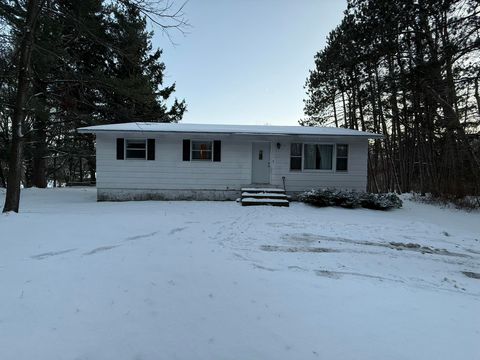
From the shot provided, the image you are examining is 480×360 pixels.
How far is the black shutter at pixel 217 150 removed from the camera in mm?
12023

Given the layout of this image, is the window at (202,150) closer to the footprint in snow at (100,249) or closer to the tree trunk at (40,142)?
the tree trunk at (40,142)

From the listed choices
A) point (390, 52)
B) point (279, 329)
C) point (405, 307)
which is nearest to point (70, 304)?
point (279, 329)

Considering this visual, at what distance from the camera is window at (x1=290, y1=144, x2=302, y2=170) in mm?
12297

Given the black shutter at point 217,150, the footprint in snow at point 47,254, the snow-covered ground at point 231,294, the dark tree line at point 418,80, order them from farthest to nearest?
the black shutter at point 217,150
the dark tree line at point 418,80
the footprint in snow at point 47,254
the snow-covered ground at point 231,294

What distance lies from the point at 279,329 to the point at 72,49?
655 inches

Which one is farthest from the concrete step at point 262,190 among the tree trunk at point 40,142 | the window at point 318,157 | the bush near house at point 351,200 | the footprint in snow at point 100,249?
the tree trunk at point 40,142

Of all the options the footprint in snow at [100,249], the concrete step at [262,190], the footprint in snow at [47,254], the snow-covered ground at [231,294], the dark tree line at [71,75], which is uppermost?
the dark tree line at [71,75]

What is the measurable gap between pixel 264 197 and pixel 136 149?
555cm

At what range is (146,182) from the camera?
39.0ft

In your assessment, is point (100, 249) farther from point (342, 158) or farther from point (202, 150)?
point (342, 158)

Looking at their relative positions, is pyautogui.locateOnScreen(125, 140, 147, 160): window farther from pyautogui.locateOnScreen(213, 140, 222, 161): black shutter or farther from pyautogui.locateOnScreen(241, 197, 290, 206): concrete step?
pyautogui.locateOnScreen(241, 197, 290, 206): concrete step

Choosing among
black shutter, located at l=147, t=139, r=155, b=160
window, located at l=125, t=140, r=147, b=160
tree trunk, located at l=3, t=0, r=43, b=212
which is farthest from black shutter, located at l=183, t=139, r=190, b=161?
tree trunk, located at l=3, t=0, r=43, b=212

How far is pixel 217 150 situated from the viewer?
12.0 m

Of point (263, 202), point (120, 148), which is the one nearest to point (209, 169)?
point (263, 202)
